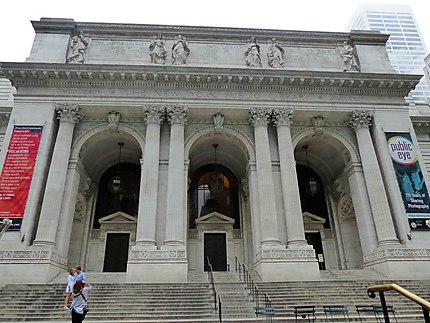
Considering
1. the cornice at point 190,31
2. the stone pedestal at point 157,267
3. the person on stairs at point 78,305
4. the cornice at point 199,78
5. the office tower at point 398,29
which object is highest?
the office tower at point 398,29

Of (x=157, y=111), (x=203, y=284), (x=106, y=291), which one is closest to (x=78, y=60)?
(x=157, y=111)

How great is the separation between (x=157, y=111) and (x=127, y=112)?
2.04 metres

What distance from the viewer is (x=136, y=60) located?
Answer: 21.6 m

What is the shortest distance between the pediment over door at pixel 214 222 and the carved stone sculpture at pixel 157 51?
36.4ft

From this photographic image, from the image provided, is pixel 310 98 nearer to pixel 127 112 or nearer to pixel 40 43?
pixel 127 112

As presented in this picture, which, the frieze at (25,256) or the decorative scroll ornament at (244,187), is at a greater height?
the decorative scroll ornament at (244,187)

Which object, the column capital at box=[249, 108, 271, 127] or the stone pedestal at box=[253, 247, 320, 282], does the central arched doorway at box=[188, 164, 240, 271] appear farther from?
the stone pedestal at box=[253, 247, 320, 282]

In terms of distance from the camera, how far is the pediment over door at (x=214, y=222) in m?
22.7

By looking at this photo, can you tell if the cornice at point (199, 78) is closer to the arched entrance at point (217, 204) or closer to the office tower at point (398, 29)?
the arched entrance at point (217, 204)

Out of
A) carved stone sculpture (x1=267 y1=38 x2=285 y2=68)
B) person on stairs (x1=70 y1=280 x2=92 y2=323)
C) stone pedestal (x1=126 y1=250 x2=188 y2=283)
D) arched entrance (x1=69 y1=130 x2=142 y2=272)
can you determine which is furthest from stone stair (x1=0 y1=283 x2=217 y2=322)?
carved stone sculpture (x1=267 y1=38 x2=285 y2=68)

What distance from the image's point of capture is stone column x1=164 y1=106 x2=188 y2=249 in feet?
55.4

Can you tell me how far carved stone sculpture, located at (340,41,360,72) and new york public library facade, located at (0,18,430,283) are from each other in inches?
3.9

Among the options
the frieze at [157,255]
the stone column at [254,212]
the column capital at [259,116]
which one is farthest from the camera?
the column capital at [259,116]

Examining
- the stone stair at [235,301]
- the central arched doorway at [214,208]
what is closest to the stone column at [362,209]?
the central arched doorway at [214,208]
